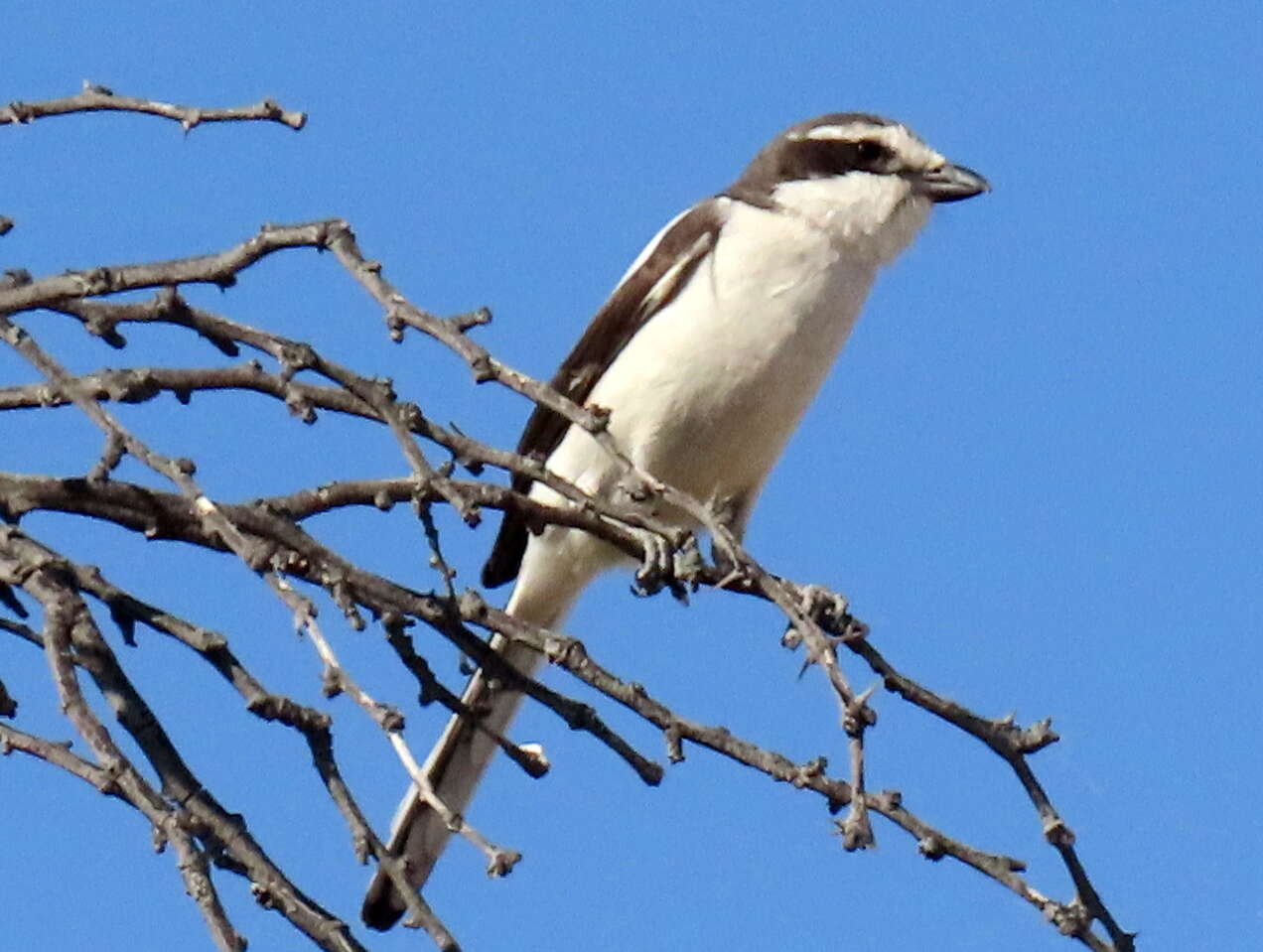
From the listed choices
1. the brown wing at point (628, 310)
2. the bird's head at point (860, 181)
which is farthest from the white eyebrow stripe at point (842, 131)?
the brown wing at point (628, 310)

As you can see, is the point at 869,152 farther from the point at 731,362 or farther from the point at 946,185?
the point at 731,362

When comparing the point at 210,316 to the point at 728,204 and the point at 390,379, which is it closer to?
the point at 390,379

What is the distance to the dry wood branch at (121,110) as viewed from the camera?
235cm

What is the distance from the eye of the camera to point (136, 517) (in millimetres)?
2412

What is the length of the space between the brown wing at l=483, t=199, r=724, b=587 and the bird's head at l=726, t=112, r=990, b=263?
0.52 feet

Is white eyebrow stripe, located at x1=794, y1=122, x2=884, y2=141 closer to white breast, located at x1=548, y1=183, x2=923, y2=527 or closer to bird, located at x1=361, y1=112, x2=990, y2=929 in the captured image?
bird, located at x1=361, y1=112, x2=990, y2=929

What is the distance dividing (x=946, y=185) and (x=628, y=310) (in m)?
0.85

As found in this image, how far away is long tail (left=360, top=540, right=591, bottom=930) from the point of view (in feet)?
10.7

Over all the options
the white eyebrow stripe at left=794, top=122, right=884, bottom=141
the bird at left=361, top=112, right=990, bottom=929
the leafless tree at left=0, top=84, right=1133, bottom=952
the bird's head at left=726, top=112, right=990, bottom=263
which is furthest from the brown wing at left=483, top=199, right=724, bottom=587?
the leafless tree at left=0, top=84, right=1133, bottom=952

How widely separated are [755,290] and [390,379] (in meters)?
2.29

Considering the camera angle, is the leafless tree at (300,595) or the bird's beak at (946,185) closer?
the leafless tree at (300,595)

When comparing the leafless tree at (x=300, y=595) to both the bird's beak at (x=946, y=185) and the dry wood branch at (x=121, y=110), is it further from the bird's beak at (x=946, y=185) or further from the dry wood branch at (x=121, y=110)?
the bird's beak at (x=946, y=185)

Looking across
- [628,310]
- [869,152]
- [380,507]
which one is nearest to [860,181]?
[869,152]

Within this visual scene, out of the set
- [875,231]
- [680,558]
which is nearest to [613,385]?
[875,231]
